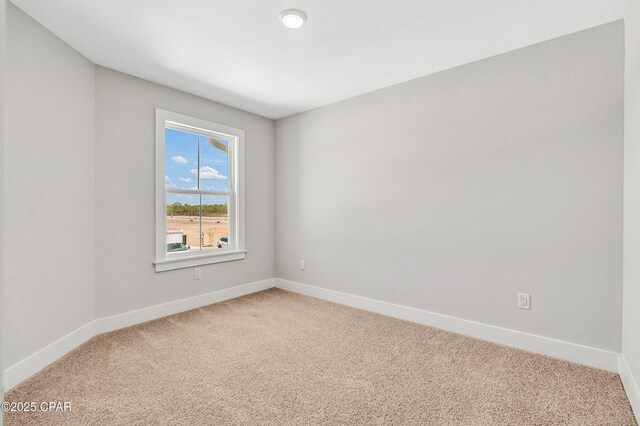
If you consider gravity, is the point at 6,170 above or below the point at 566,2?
below

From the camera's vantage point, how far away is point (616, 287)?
2186mm

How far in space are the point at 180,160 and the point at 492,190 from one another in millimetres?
3163

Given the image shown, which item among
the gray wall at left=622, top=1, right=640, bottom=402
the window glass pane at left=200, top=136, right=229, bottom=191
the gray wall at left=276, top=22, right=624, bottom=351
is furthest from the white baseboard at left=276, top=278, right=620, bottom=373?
the window glass pane at left=200, top=136, right=229, bottom=191

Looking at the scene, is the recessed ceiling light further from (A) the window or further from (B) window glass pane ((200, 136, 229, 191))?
(B) window glass pane ((200, 136, 229, 191))

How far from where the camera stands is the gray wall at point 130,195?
2.87m

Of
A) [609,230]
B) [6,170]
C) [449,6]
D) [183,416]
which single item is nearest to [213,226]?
[6,170]

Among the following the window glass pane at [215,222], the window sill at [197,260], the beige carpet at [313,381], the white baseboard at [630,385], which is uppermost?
the window glass pane at [215,222]

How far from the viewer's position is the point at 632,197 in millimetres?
1918

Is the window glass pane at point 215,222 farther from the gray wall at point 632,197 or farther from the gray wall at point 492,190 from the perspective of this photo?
the gray wall at point 632,197

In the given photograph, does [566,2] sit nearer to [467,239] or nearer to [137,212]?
[467,239]

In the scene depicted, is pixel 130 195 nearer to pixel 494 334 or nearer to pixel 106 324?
pixel 106 324

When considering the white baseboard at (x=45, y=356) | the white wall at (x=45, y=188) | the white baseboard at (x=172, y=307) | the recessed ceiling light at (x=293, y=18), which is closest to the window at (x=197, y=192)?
the white baseboard at (x=172, y=307)

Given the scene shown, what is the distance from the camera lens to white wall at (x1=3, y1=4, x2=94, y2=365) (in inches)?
80.7

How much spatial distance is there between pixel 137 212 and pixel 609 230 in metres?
3.89
